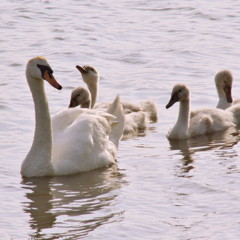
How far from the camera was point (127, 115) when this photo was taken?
13008 mm

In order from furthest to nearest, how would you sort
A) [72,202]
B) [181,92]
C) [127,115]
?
[127,115] < [181,92] < [72,202]

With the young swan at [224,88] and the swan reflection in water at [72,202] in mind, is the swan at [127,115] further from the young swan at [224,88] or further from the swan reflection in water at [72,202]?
the swan reflection in water at [72,202]

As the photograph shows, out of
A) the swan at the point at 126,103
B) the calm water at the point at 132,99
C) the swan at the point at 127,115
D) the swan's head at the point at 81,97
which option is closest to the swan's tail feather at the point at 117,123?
the calm water at the point at 132,99

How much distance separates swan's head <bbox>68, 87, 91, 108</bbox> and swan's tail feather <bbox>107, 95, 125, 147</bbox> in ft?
4.03

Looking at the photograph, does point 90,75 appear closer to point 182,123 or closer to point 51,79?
point 182,123

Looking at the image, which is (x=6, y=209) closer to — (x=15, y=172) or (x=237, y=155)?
(x=15, y=172)

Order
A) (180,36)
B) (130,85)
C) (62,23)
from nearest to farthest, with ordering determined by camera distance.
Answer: (130,85), (180,36), (62,23)

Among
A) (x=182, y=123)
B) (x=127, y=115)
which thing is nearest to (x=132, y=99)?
(x=127, y=115)

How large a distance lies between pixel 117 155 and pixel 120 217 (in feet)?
9.03

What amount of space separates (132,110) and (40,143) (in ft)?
11.2

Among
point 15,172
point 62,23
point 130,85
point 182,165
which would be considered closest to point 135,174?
point 182,165

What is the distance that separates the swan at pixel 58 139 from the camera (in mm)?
10055

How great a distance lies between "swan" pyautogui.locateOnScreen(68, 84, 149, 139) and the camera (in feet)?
41.4

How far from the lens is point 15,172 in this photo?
33.7ft
